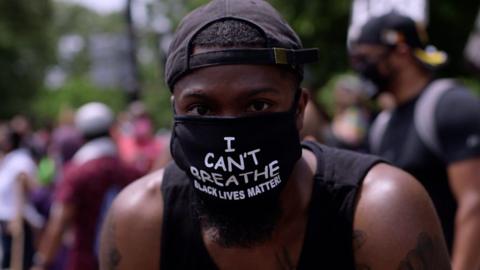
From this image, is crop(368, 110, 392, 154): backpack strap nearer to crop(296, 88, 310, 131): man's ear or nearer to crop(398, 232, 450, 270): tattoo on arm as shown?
crop(296, 88, 310, 131): man's ear

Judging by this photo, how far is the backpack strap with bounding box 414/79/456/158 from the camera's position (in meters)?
3.71

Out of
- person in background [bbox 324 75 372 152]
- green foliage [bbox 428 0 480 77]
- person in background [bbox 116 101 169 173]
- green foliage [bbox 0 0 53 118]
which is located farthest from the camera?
green foliage [bbox 0 0 53 118]

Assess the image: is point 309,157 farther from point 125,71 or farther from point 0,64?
point 0,64

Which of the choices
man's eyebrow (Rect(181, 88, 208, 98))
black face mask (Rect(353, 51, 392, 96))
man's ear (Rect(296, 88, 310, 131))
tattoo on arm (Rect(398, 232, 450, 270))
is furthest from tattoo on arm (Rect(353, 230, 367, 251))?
black face mask (Rect(353, 51, 392, 96))

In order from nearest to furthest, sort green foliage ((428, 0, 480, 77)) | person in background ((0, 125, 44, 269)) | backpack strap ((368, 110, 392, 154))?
1. backpack strap ((368, 110, 392, 154))
2. person in background ((0, 125, 44, 269))
3. green foliage ((428, 0, 480, 77))

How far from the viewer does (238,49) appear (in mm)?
2268

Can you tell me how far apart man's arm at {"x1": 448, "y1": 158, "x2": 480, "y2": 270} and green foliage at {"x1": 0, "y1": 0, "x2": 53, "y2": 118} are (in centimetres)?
3174

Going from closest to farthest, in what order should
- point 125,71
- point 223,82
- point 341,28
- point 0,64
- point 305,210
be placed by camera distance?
1. point 223,82
2. point 305,210
3. point 341,28
4. point 125,71
5. point 0,64

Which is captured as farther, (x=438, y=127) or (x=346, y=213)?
(x=438, y=127)

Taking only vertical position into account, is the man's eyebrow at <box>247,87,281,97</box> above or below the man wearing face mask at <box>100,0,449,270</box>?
above

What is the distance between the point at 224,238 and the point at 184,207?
0.17 m

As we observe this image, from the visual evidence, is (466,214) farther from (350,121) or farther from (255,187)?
(350,121)

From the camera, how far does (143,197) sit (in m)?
2.51

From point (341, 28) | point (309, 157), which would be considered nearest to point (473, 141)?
point (309, 157)
